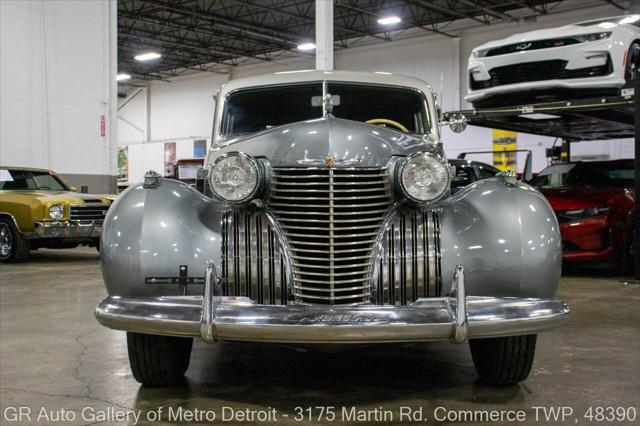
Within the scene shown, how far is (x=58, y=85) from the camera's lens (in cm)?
1315

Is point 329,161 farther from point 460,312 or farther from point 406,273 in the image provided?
point 460,312

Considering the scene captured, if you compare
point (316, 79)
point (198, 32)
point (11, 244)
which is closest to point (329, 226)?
point (316, 79)

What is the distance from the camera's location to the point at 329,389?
330cm

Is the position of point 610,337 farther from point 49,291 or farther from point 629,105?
point 49,291

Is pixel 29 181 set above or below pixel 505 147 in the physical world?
below

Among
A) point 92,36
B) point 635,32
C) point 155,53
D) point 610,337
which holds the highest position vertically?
point 155,53

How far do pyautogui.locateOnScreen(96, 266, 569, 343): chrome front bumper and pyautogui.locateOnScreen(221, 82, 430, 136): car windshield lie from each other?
171 centimetres

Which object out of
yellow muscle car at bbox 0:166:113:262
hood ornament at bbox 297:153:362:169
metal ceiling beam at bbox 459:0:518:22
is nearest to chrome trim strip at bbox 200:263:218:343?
hood ornament at bbox 297:153:362:169

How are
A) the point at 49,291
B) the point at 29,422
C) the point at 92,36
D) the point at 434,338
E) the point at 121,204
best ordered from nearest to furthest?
1. the point at 434,338
2. the point at 29,422
3. the point at 121,204
4. the point at 49,291
5. the point at 92,36

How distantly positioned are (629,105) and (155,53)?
22.6 metres

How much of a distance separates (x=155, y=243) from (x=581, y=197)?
6.07m

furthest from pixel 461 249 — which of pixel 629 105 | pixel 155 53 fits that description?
pixel 155 53

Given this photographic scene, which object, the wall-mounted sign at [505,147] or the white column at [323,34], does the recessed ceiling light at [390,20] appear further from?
the white column at [323,34]

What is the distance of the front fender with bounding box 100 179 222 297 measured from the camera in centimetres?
293
